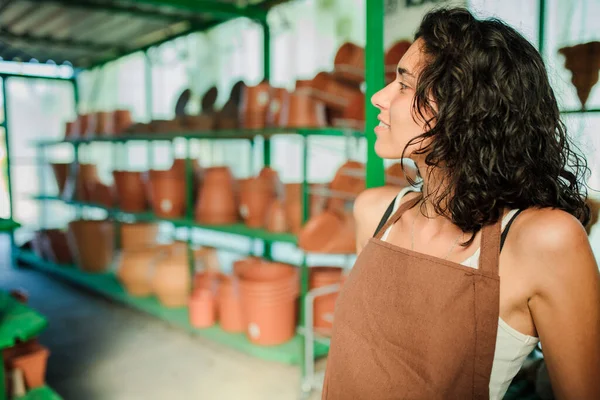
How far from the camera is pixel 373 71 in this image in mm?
1473

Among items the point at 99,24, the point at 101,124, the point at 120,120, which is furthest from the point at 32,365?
the point at 99,24

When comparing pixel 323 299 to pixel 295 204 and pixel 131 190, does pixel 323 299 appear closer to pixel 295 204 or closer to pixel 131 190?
pixel 295 204

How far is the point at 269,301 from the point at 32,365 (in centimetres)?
116

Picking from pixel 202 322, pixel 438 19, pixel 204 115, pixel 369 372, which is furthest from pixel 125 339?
pixel 438 19

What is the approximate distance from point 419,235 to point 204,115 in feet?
8.50

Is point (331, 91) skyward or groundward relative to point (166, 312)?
skyward

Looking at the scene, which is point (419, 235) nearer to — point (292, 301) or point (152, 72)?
point (292, 301)

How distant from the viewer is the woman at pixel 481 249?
78 cm

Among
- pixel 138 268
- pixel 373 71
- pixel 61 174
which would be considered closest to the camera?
pixel 373 71

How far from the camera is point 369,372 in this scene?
0.94 m

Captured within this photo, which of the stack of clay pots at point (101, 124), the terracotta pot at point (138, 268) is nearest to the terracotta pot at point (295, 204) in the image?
the terracotta pot at point (138, 268)

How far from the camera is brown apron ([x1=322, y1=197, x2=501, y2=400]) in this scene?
2.76 feet

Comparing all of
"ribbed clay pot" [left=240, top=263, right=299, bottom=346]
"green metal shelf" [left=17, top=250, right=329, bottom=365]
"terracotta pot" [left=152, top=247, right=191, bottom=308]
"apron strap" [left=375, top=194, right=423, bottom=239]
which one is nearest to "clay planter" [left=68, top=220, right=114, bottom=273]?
"green metal shelf" [left=17, top=250, right=329, bottom=365]

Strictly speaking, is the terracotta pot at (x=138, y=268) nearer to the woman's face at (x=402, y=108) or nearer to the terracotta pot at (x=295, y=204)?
the terracotta pot at (x=295, y=204)
